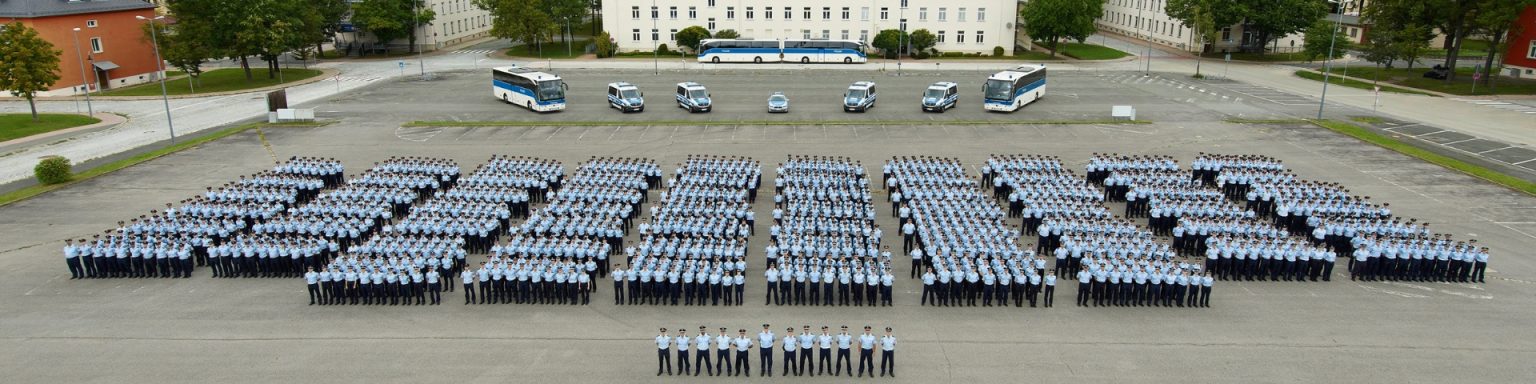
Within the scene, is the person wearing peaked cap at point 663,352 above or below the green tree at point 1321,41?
below

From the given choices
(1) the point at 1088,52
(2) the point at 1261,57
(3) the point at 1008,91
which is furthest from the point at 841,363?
(2) the point at 1261,57

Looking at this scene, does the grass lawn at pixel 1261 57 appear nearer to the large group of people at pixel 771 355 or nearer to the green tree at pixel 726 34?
the green tree at pixel 726 34

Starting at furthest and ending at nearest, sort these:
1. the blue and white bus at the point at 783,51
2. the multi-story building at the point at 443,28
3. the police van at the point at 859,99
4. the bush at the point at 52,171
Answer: the multi-story building at the point at 443,28 < the blue and white bus at the point at 783,51 < the police van at the point at 859,99 < the bush at the point at 52,171

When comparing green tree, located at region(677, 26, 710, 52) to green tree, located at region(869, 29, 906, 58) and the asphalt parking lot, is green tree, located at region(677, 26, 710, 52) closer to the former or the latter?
green tree, located at region(869, 29, 906, 58)

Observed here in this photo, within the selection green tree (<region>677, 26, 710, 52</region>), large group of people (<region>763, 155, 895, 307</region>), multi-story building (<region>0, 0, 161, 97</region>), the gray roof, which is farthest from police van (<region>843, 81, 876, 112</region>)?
the gray roof

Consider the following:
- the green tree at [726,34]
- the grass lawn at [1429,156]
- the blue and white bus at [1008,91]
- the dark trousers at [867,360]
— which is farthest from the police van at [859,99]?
the green tree at [726,34]
